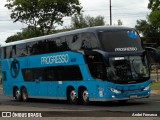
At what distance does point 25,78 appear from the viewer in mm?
30734

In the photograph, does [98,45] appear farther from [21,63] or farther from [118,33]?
[21,63]

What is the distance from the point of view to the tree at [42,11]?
158 ft

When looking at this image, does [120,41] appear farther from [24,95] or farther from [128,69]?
[24,95]

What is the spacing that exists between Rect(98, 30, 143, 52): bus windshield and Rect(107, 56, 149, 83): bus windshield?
438 millimetres

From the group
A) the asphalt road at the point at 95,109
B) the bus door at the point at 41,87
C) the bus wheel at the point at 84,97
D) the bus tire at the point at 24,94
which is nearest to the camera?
the asphalt road at the point at 95,109

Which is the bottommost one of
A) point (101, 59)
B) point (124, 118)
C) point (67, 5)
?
point (124, 118)

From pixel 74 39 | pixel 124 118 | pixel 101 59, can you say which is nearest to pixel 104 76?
pixel 101 59

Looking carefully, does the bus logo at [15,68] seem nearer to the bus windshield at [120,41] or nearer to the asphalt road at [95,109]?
the asphalt road at [95,109]

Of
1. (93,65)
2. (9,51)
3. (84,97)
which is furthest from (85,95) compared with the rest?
(9,51)

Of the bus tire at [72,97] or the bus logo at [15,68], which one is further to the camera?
the bus logo at [15,68]

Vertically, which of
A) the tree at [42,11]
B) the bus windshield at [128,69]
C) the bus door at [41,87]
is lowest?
the bus door at [41,87]

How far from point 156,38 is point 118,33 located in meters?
90.9

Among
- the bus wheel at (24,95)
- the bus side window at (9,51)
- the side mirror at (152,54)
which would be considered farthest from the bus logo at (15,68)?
the side mirror at (152,54)

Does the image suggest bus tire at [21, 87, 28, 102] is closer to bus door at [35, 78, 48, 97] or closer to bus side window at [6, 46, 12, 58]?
bus door at [35, 78, 48, 97]
